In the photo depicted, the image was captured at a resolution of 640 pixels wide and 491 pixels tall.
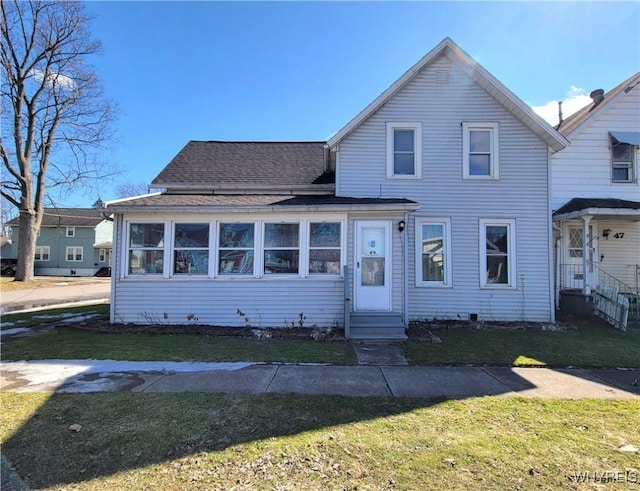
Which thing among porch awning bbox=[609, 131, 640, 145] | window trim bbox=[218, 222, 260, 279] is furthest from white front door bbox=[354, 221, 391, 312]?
porch awning bbox=[609, 131, 640, 145]

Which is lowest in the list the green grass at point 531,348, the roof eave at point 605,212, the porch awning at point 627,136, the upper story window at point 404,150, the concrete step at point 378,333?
the green grass at point 531,348

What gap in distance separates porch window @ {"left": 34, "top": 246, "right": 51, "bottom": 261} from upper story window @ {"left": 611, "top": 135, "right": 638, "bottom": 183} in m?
49.4

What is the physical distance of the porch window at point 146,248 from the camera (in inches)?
379

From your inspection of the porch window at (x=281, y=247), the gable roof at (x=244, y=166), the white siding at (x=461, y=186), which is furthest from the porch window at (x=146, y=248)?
the white siding at (x=461, y=186)

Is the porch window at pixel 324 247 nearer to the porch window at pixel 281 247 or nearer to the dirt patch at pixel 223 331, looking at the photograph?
the porch window at pixel 281 247

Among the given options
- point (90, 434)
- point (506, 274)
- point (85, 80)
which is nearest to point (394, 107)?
point (506, 274)

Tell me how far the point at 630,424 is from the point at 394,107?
908 cm

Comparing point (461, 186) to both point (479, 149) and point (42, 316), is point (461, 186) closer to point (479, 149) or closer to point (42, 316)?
point (479, 149)

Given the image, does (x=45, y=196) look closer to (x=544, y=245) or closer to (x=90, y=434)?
(x=90, y=434)

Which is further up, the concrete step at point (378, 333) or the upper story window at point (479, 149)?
the upper story window at point (479, 149)

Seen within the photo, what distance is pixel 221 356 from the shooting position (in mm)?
6801

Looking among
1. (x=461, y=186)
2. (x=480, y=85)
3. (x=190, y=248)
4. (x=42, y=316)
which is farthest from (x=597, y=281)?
(x=42, y=316)

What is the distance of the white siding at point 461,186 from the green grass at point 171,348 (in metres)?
4.20

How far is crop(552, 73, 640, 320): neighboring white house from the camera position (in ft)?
39.4
